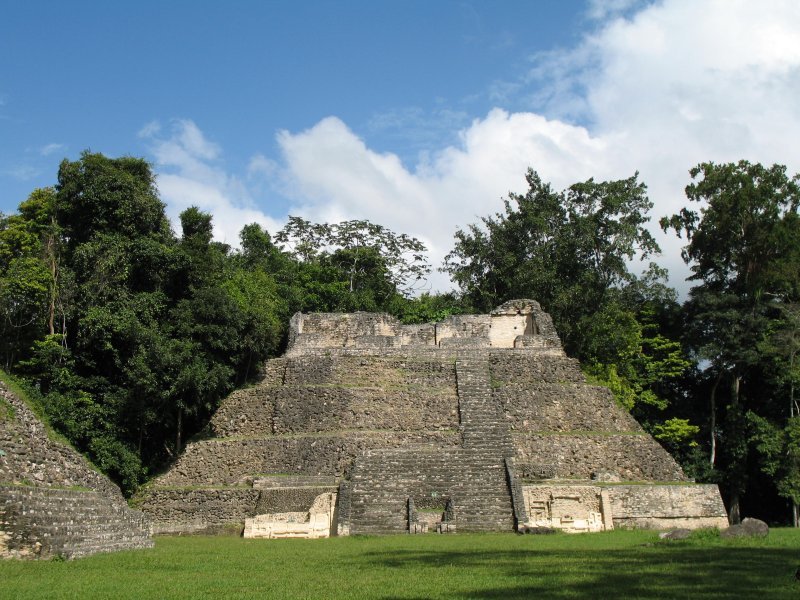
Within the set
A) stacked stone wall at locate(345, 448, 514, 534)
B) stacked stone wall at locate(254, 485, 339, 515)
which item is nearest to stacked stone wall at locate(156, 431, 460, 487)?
stacked stone wall at locate(345, 448, 514, 534)

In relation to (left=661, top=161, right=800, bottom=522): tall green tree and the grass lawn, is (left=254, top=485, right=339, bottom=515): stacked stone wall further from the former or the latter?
(left=661, top=161, right=800, bottom=522): tall green tree

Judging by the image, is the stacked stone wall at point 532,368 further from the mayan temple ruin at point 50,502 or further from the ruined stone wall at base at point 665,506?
the mayan temple ruin at point 50,502

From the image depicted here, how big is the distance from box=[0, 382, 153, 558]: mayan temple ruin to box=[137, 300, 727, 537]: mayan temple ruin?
3840 mm

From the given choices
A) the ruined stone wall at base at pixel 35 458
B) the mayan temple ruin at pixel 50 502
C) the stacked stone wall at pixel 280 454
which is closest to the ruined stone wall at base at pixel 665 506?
the stacked stone wall at pixel 280 454

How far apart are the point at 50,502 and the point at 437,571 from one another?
653 centimetres

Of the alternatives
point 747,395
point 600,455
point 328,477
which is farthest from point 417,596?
point 747,395

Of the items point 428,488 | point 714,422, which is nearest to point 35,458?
point 428,488

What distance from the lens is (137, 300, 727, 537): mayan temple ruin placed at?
18609mm

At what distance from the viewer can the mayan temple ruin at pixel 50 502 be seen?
12094mm

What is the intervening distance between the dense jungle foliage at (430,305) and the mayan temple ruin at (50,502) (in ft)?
22.2

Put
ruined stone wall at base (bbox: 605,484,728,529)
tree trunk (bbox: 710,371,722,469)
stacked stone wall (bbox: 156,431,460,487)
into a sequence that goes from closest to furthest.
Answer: ruined stone wall at base (bbox: 605,484,728,529) → stacked stone wall (bbox: 156,431,460,487) → tree trunk (bbox: 710,371,722,469)

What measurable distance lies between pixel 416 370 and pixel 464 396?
214cm

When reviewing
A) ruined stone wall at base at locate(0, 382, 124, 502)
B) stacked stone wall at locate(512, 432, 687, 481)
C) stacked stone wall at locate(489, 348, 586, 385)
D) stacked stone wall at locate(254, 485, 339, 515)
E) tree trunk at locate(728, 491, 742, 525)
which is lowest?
tree trunk at locate(728, 491, 742, 525)

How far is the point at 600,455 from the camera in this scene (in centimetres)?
2139
